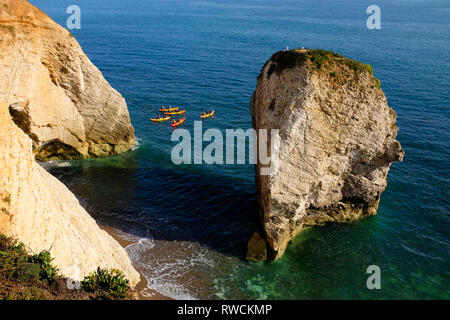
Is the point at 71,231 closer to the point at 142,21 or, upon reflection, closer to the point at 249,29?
the point at 249,29

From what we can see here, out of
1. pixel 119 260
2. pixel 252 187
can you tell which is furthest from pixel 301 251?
pixel 119 260

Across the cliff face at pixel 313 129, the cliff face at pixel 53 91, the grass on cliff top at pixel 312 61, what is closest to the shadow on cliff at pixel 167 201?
the cliff face at pixel 53 91

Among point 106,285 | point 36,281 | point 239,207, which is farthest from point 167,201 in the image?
point 36,281

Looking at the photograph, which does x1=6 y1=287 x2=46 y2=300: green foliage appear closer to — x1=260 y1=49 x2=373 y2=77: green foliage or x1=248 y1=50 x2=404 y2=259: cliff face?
x1=248 y1=50 x2=404 y2=259: cliff face

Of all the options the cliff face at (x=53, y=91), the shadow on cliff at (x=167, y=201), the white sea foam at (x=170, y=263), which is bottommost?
the white sea foam at (x=170, y=263)

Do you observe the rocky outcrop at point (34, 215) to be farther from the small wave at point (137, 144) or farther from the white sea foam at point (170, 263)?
the small wave at point (137, 144)
